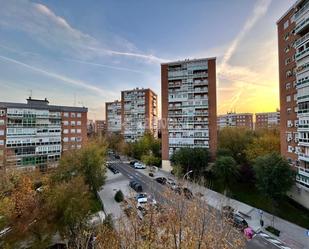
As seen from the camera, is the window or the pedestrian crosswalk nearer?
the pedestrian crosswalk

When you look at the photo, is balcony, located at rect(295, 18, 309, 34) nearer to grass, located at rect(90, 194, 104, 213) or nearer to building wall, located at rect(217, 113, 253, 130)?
grass, located at rect(90, 194, 104, 213)

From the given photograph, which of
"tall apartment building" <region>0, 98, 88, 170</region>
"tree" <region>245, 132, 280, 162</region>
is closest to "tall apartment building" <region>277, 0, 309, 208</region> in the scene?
"tree" <region>245, 132, 280, 162</region>

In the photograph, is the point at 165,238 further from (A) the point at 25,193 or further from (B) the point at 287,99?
(B) the point at 287,99

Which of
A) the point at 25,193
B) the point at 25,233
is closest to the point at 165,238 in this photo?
the point at 25,233

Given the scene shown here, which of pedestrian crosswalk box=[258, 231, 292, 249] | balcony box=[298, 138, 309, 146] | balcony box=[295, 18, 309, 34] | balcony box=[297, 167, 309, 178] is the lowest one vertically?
pedestrian crosswalk box=[258, 231, 292, 249]

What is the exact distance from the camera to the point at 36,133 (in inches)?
1363

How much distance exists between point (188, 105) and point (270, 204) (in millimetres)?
21389

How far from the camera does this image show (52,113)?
37.4m

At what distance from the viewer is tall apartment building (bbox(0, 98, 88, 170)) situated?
31578 mm

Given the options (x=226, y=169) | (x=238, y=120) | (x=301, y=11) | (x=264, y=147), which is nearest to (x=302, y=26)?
(x=301, y=11)

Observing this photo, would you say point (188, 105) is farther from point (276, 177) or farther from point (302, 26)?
point (302, 26)

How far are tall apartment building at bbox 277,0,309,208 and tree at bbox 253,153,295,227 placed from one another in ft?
5.48

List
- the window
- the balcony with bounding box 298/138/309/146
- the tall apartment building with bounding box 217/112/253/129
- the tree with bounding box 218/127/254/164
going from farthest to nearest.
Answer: the tall apartment building with bounding box 217/112/253/129
the tree with bounding box 218/127/254/164
the window
the balcony with bounding box 298/138/309/146

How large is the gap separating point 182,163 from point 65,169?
725 inches
